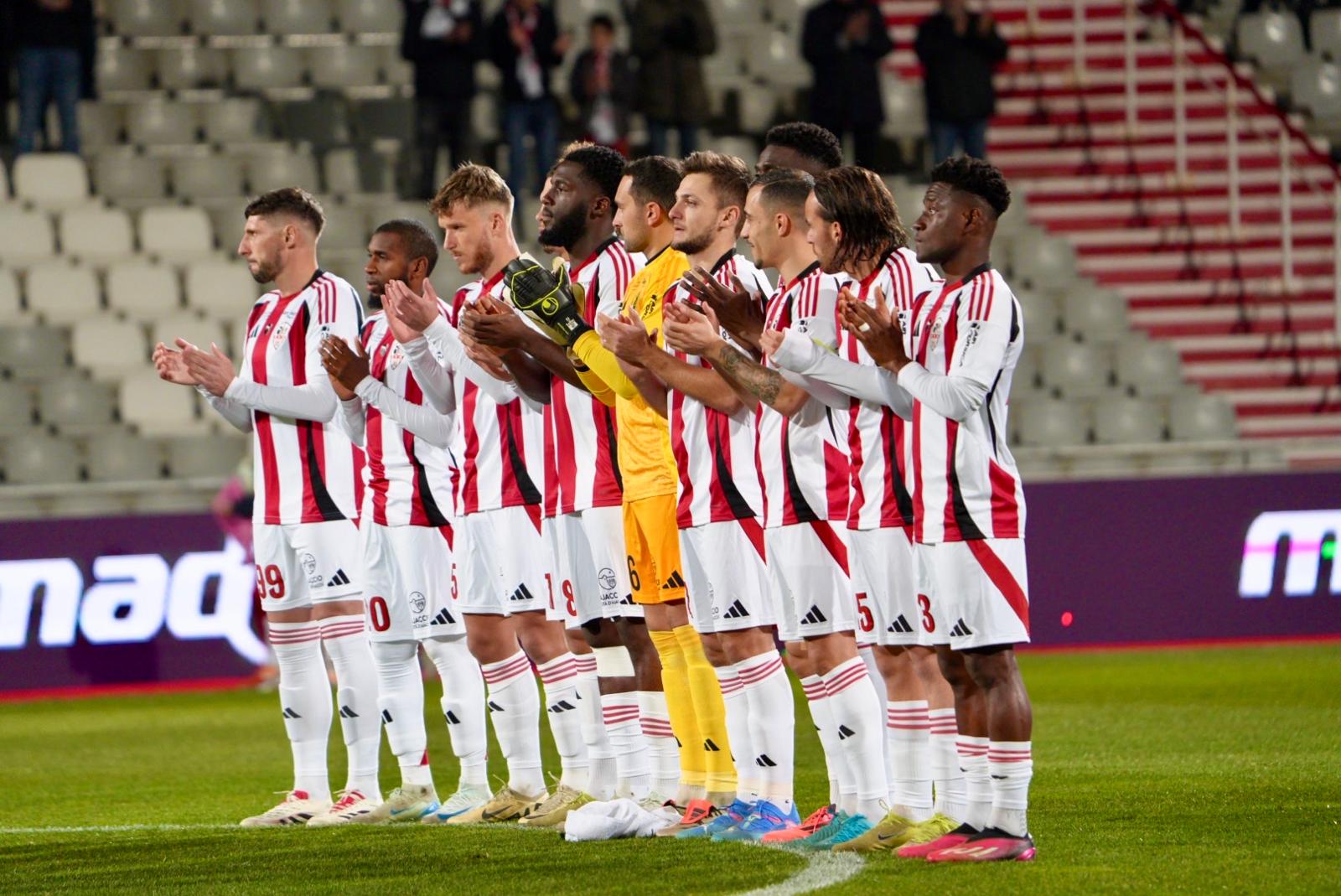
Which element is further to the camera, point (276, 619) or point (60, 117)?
point (60, 117)

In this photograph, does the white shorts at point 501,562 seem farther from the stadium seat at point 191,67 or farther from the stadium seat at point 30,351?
the stadium seat at point 191,67

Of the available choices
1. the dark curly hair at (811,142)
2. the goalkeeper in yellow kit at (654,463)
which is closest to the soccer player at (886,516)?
the goalkeeper in yellow kit at (654,463)

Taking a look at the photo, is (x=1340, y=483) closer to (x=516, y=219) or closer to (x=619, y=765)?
(x=516, y=219)

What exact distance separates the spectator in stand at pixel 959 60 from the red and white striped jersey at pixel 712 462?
11.7m

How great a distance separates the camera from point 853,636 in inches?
286

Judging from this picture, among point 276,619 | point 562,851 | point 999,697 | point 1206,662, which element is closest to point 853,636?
point 999,697

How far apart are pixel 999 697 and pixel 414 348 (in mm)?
2931

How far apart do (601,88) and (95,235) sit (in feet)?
15.1

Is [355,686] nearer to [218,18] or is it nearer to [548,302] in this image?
[548,302]

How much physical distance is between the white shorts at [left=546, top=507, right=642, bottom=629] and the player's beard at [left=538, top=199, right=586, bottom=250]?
106cm

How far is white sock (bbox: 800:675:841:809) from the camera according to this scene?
23.7 ft

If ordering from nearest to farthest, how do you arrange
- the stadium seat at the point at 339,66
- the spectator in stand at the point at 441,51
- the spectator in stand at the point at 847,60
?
the spectator in stand at the point at 441,51 → the spectator in stand at the point at 847,60 → the stadium seat at the point at 339,66

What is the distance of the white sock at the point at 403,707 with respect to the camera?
29.0 ft

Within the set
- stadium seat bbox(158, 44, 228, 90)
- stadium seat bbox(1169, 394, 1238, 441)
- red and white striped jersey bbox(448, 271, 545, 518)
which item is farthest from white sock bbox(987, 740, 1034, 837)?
stadium seat bbox(158, 44, 228, 90)
